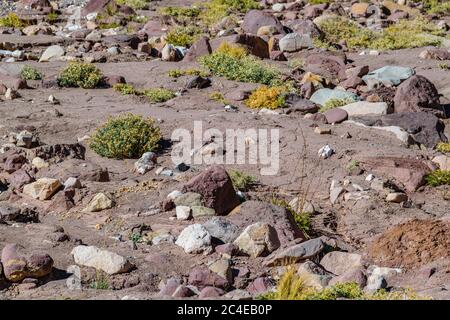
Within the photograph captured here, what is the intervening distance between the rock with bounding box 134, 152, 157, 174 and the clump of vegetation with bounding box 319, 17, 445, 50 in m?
10.2

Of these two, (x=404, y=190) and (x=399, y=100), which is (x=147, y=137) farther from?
(x=399, y=100)

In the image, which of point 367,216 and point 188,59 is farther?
point 188,59

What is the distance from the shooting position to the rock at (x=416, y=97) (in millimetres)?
13562

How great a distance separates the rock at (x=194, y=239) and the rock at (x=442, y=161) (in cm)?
447

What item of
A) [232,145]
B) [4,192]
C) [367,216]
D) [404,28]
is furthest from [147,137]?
[404,28]

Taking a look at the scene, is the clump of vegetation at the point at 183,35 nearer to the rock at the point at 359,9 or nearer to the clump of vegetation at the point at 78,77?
the clump of vegetation at the point at 78,77

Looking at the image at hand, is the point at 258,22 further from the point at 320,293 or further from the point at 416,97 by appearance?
the point at 320,293

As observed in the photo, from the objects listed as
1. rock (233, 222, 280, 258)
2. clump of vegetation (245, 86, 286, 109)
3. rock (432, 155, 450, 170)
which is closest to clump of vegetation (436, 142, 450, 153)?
rock (432, 155, 450, 170)

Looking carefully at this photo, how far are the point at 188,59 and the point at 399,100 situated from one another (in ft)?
16.8

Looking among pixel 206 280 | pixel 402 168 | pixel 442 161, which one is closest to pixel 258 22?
pixel 442 161

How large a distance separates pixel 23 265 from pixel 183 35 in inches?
516

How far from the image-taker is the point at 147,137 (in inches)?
421

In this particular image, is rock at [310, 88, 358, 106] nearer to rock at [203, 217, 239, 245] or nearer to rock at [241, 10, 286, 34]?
rock at [241, 10, 286, 34]
